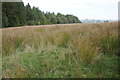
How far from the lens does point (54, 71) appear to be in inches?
134

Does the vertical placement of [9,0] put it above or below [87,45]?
above

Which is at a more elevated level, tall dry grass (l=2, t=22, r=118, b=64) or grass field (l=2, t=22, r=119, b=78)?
tall dry grass (l=2, t=22, r=118, b=64)

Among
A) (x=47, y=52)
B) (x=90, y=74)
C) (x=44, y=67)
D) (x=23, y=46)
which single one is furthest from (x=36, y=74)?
(x=23, y=46)

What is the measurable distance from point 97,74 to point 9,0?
32.1 metres

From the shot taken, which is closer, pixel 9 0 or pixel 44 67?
pixel 44 67

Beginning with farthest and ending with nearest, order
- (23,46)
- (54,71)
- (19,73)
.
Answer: (23,46)
(54,71)
(19,73)

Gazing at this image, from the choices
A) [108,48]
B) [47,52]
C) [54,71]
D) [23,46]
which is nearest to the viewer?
[54,71]

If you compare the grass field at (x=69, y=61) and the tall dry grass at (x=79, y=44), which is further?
the tall dry grass at (x=79, y=44)

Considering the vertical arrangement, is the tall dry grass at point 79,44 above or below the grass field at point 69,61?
above

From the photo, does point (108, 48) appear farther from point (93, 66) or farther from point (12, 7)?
point (12, 7)

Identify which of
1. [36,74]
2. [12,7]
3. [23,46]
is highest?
[12,7]

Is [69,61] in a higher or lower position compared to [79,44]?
lower

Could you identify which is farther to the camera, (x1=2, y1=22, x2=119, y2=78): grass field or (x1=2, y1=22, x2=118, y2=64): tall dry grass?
(x1=2, y1=22, x2=118, y2=64): tall dry grass

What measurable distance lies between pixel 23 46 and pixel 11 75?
2481mm
